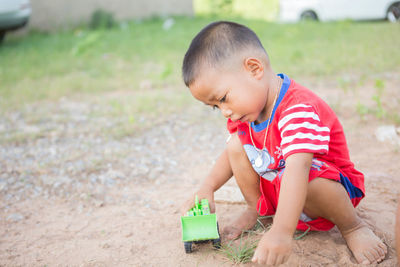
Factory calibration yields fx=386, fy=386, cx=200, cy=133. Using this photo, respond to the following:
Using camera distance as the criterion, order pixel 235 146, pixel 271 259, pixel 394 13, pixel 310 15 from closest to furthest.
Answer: pixel 271 259 < pixel 235 146 < pixel 394 13 < pixel 310 15

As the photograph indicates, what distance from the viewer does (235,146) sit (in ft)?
6.16

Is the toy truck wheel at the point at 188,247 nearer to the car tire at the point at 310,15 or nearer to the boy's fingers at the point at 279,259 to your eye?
the boy's fingers at the point at 279,259

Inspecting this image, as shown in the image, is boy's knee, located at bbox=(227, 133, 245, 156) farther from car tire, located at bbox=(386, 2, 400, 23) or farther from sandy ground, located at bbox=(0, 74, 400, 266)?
car tire, located at bbox=(386, 2, 400, 23)

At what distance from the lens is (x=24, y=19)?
7438 millimetres

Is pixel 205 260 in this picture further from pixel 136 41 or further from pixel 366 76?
pixel 136 41

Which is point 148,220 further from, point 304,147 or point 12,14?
point 12,14

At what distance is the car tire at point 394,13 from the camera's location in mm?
8969

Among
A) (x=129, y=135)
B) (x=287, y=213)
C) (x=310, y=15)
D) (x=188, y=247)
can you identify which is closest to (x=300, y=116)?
(x=287, y=213)

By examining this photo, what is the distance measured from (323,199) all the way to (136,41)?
21.9ft

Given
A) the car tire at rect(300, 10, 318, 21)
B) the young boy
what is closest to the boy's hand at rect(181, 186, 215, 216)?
the young boy

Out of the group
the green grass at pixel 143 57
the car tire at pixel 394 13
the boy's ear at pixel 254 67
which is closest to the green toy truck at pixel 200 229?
the boy's ear at pixel 254 67

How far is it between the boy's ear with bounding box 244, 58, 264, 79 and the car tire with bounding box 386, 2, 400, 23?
28.5ft

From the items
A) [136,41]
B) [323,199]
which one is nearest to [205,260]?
[323,199]

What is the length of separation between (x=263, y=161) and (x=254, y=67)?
430 mm
